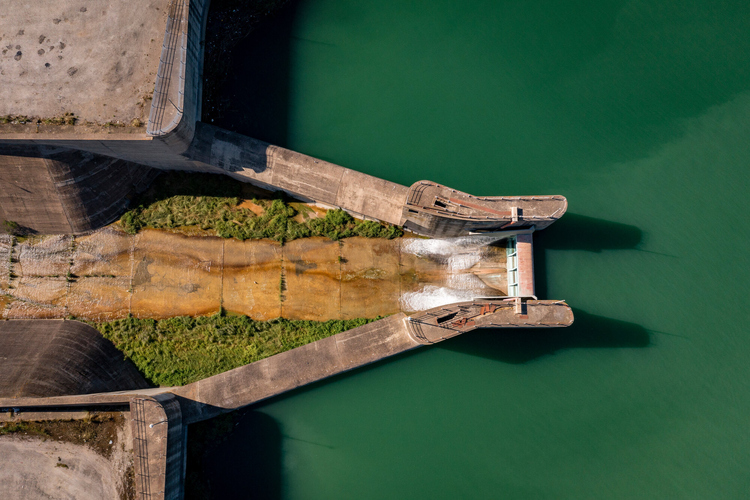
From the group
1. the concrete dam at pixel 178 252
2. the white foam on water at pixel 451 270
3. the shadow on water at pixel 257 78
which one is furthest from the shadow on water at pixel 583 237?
the shadow on water at pixel 257 78

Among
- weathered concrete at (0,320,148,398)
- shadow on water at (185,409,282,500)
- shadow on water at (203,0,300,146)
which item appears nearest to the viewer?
weathered concrete at (0,320,148,398)

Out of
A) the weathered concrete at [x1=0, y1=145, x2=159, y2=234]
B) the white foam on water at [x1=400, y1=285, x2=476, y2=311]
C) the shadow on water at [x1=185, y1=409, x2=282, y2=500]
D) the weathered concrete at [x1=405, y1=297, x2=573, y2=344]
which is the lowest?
the shadow on water at [x1=185, y1=409, x2=282, y2=500]

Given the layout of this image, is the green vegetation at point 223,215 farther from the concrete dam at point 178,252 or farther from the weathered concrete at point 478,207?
the weathered concrete at point 478,207

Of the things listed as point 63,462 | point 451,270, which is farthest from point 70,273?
point 451,270

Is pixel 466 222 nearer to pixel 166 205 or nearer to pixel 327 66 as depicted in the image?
pixel 327 66

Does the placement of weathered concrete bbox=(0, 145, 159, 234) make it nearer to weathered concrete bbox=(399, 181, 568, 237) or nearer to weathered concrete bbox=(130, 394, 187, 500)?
weathered concrete bbox=(130, 394, 187, 500)

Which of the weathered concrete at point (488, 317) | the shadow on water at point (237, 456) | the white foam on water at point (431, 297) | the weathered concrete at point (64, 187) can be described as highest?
the weathered concrete at point (64, 187)

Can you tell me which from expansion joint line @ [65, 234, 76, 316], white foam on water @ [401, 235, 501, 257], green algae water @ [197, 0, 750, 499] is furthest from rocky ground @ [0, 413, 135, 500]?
white foam on water @ [401, 235, 501, 257]
